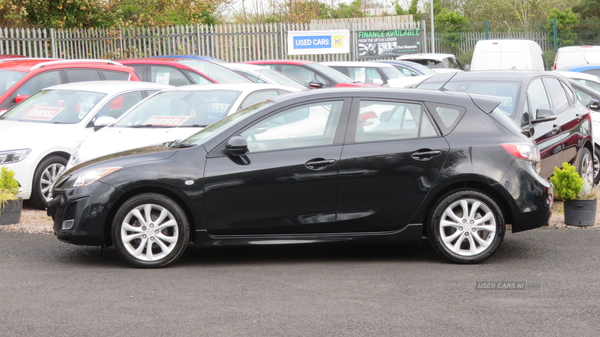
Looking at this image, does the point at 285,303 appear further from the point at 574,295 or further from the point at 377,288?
the point at 574,295

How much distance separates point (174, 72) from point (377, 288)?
978cm

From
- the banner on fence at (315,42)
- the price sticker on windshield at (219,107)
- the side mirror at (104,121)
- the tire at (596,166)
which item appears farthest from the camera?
the banner on fence at (315,42)

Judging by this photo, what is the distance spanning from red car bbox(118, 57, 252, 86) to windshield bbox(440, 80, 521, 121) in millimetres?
5638

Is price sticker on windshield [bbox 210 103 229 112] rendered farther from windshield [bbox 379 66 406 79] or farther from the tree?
the tree

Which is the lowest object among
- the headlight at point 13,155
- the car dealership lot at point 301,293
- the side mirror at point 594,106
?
the car dealership lot at point 301,293

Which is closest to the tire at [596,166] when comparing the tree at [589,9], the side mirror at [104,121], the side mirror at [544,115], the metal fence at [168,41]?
the side mirror at [544,115]

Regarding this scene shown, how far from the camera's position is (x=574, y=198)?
28.9 ft

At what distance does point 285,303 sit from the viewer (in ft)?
18.6

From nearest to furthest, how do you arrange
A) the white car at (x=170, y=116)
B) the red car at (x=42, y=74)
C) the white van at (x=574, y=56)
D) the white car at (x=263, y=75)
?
the white car at (x=170, y=116)
the red car at (x=42, y=74)
the white car at (x=263, y=75)
the white van at (x=574, y=56)

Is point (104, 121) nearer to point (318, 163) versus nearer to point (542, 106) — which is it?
point (318, 163)

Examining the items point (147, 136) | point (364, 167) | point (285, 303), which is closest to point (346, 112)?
point (364, 167)

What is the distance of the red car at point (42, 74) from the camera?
12.2 metres

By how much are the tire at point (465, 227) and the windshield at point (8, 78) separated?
8260 millimetres

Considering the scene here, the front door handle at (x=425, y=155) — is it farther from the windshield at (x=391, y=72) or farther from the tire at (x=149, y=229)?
the windshield at (x=391, y=72)
